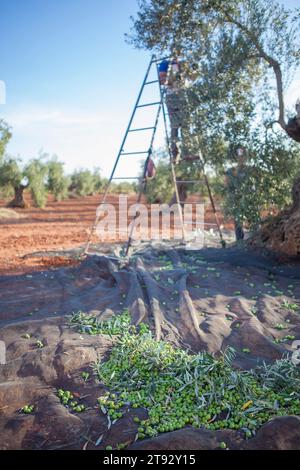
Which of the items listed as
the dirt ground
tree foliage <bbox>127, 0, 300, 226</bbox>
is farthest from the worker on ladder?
the dirt ground

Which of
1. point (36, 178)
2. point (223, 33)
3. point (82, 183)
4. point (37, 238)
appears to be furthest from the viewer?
point (82, 183)

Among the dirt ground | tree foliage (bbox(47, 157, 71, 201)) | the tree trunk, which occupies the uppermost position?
tree foliage (bbox(47, 157, 71, 201))

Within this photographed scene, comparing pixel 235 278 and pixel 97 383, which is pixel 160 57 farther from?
pixel 97 383

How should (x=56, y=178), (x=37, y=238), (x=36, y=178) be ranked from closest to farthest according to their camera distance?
(x=37, y=238) → (x=36, y=178) → (x=56, y=178)

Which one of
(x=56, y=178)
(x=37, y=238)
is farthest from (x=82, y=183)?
(x=37, y=238)

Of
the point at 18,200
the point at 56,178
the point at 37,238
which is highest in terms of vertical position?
the point at 56,178

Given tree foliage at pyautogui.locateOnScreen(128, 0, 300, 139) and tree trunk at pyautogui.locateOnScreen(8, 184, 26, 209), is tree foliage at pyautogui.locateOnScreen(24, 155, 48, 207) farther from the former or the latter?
tree foliage at pyautogui.locateOnScreen(128, 0, 300, 139)

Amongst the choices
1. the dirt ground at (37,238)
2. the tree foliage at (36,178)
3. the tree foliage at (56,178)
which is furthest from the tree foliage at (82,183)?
the dirt ground at (37,238)

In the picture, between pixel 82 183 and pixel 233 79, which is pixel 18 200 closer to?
pixel 82 183

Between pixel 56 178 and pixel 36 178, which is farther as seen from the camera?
pixel 56 178

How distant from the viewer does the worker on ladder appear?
7.00 metres

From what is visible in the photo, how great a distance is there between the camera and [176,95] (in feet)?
23.5

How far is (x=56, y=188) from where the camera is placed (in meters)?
24.6

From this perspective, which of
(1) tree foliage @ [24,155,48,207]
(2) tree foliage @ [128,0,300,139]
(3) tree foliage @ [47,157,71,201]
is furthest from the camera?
(3) tree foliage @ [47,157,71,201]
